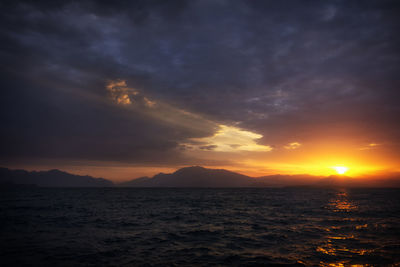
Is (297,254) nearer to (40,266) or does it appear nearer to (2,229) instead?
(40,266)

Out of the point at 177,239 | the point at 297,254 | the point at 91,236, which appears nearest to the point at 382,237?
the point at 297,254

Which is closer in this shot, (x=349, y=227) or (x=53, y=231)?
(x=53, y=231)

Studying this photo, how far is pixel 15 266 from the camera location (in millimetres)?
12164

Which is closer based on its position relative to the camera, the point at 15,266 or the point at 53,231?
the point at 15,266

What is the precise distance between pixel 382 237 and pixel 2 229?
1402 inches

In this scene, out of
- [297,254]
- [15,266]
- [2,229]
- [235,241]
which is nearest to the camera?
[15,266]

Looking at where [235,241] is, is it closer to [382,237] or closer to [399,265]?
[399,265]

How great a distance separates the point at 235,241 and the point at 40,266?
1340cm

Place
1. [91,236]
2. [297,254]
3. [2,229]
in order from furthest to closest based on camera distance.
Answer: [2,229]
[91,236]
[297,254]

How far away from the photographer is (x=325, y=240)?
59.1 feet

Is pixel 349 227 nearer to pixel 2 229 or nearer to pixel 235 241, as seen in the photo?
pixel 235 241

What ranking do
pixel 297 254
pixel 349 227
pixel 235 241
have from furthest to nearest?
pixel 349 227
pixel 235 241
pixel 297 254

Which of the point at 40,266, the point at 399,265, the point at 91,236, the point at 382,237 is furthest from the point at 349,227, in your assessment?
the point at 40,266

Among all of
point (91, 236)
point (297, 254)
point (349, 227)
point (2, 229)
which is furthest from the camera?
point (349, 227)
